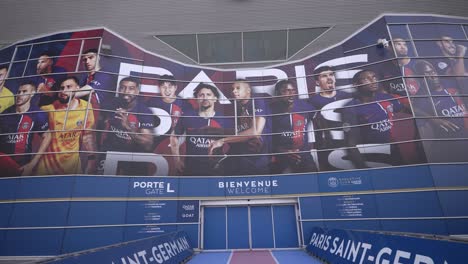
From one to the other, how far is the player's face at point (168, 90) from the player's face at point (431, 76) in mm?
15716

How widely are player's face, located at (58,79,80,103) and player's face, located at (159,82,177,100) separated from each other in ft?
16.7

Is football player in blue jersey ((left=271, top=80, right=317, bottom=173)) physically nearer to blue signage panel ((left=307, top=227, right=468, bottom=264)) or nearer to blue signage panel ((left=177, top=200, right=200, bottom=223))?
blue signage panel ((left=177, top=200, right=200, bottom=223))

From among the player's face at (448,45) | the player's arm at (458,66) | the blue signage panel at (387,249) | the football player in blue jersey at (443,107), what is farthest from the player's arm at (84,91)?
the player's face at (448,45)

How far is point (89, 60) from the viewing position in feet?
53.3

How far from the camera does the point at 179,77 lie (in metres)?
17.1

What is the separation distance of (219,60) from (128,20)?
306 inches

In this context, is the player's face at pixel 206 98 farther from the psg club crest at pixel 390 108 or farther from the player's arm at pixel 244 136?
the psg club crest at pixel 390 108

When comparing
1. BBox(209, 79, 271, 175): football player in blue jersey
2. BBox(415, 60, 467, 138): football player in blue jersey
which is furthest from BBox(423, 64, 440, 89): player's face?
BBox(209, 79, 271, 175): football player in blue jersey

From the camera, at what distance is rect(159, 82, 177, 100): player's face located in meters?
16.3

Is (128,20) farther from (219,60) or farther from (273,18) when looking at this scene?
(273,18)

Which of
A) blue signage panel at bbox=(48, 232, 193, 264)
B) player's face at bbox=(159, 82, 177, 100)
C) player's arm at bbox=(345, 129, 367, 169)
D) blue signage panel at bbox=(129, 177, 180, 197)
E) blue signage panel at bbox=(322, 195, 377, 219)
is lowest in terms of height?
blue signage panel at bbox=(48, 232, 193, 264)

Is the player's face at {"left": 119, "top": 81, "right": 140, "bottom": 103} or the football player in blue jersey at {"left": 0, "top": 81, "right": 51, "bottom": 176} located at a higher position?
the player's face at {"left": 119, "top": 81, "right": 140, "bottom": 103}

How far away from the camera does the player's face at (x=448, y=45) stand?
15930 millimetres

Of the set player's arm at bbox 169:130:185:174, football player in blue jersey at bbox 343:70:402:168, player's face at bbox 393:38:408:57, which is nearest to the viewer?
football player in blue jersey at bbox 343:70:402:168
